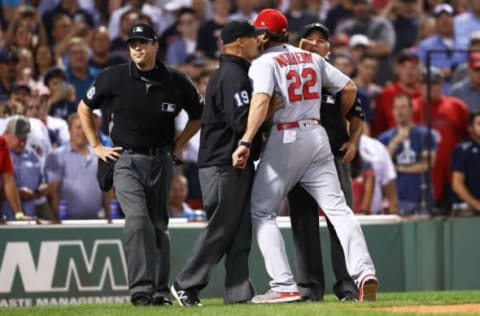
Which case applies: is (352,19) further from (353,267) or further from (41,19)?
(353,267)

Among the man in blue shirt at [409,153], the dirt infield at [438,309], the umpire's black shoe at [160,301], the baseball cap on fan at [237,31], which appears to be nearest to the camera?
the dirt infield at [438,309]

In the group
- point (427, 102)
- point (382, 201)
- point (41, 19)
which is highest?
point (41, 19)

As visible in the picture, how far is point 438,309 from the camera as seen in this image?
9711 mm

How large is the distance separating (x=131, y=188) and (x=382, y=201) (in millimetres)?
6024

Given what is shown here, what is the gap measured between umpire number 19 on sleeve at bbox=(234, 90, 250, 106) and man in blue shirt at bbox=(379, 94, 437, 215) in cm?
528

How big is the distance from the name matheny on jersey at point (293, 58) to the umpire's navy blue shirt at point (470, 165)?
17.3 feet

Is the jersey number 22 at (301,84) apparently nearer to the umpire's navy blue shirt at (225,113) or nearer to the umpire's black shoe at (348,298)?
the umpire's navy blue shirt at (225,113)

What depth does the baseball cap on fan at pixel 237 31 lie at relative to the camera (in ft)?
33.0

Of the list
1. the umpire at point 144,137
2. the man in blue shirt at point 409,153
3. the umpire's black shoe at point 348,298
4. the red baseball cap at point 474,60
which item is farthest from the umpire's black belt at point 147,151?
the red baseball cap at point 474,60

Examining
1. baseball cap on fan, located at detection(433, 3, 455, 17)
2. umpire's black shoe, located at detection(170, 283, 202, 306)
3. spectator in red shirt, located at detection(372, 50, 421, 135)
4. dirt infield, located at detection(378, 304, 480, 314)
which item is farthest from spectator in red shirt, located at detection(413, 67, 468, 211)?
umpire's black shoe, located at detection(170, 283, 202, 306)

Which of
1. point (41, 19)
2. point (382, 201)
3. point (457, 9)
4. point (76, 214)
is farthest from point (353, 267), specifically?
point (457, 9)

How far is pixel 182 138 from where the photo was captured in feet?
35.8

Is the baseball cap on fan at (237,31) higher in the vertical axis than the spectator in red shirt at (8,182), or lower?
higher

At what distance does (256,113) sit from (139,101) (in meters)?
1.19
